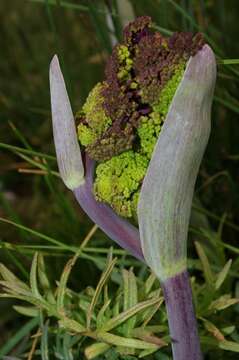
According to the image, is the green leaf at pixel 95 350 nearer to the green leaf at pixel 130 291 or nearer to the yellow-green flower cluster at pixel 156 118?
the green leaf at pixel 130 291

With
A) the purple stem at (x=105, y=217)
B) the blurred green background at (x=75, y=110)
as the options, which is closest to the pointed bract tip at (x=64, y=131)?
the purple stem at (x=105, y=217)

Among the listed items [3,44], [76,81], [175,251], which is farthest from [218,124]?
[3,44]

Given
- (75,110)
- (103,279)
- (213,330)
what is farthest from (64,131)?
(75,110)

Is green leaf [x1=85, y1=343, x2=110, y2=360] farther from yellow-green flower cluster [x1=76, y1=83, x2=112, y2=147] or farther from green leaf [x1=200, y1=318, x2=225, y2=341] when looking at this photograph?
yellow-green flower cluster [x1=76, y1=83, x2=112, y2=147]

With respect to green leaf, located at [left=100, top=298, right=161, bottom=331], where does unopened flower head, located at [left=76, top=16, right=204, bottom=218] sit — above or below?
above

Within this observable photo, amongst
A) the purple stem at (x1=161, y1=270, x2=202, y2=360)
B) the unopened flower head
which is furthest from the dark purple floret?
the purple stem at (x1=161, y1=270, x2=202, y2=360)

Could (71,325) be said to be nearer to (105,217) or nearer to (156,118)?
(105,217)

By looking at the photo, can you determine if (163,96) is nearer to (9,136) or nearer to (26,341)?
(26,341)
